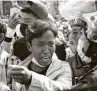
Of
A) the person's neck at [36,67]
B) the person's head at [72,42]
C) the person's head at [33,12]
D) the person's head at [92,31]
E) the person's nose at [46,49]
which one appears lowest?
the person's neck at [36,67]

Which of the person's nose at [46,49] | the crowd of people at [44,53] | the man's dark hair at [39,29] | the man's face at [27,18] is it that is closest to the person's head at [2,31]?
the crowd of people at [44,53]

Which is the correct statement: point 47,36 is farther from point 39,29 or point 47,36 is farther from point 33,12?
point 33,12

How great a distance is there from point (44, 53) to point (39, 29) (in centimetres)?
12

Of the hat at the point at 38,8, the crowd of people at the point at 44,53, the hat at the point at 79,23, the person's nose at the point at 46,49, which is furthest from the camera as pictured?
the hat at the point at 79,23

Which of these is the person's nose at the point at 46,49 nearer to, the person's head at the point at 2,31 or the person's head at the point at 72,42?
the person's head at the point at 2,31

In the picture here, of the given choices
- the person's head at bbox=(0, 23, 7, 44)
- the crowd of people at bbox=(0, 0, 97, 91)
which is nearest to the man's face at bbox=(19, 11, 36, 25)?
the crowd of people at bbox=(0, 0, 97, 91)

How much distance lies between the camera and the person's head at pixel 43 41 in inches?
72.5

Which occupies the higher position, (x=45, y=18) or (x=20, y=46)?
(x=45, y=18)

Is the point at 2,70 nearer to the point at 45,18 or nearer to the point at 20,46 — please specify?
the point at 20,46

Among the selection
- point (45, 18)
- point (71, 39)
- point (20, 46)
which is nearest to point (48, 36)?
point (45, 18)

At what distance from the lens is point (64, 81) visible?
1.80 m

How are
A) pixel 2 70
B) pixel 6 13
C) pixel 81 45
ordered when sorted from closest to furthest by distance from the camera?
pixel 2 70 < pixel 81 45 < pixel 6 13

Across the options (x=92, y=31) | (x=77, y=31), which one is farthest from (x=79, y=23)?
(x=92, y=31)

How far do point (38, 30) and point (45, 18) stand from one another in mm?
168
